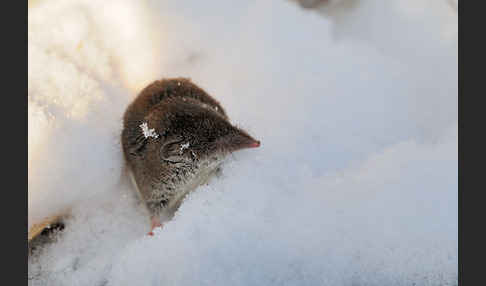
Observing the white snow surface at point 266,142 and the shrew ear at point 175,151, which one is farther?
the shrew ear at point 175,151

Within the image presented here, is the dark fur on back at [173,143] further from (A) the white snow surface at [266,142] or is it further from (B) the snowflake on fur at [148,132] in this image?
(A) the white snow surface at [266,142]

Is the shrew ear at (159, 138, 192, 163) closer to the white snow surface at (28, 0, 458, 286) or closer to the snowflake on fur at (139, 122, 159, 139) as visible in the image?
the snowflake on fur at (139, 122, 159, 139)

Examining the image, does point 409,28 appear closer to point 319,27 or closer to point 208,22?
point 319,27

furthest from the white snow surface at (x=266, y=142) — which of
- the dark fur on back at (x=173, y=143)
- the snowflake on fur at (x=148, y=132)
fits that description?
the snowflake on fur at (x=148, y=132)

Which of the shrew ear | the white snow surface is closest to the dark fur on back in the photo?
the shrew ear

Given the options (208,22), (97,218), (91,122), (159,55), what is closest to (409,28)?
(208,22)

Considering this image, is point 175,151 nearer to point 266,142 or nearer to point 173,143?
point 173,143
